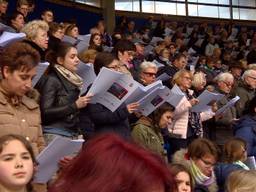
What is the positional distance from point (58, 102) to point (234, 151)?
154cm

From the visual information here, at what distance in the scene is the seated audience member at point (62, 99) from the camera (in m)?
3.59

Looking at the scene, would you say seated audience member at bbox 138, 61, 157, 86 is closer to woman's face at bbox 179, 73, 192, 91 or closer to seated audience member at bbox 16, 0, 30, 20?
woman's face at bbox 179, 73, 192, 91

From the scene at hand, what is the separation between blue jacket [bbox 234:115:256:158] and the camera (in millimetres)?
5223

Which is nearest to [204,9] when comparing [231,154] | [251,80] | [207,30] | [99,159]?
[207,30]

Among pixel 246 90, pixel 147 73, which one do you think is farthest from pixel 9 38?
pixel 246 90

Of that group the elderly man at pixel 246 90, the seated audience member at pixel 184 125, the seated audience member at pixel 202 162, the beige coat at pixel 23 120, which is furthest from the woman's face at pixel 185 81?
the beige coat at pixel 23 120

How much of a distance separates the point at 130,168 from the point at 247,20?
18.9 m

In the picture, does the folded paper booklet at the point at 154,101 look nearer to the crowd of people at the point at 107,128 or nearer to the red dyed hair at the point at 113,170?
the crowd of people at the point at 107,128

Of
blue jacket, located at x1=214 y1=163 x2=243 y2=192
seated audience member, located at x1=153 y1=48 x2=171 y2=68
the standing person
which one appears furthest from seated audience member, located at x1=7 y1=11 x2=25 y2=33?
the standing person

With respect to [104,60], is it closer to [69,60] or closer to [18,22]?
[69,60]

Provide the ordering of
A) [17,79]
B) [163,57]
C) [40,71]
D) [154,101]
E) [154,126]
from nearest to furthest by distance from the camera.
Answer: [17,79] < [40,71] < [154,101] < [154,126] < [163,57]

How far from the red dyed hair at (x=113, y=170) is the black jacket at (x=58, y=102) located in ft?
8.24

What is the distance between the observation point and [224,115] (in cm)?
620

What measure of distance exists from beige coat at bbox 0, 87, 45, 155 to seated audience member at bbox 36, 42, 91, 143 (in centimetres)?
41
